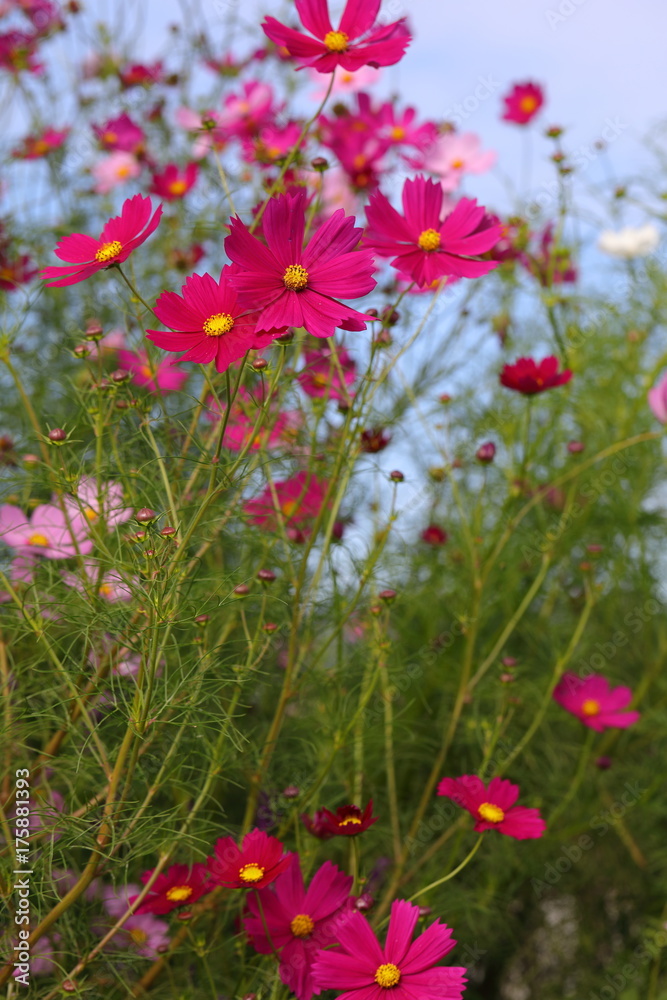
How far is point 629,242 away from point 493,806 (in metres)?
1.06

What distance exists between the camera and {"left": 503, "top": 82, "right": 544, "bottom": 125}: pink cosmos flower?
1.47 meters

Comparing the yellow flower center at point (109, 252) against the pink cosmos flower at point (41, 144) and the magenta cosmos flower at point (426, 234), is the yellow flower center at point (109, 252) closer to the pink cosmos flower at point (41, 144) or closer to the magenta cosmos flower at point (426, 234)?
the magenta cosmos flower at point (426, 234)

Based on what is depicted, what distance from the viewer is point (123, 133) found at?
4.84 feet

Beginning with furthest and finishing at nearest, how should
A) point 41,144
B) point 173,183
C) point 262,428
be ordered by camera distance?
point 41,144 → point 173,183 → point 262,428

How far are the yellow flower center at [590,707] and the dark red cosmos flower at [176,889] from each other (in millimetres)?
461

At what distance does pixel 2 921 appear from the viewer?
2.42 ft

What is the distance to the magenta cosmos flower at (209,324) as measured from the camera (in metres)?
0.51

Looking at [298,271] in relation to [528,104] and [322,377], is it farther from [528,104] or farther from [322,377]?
[528,104]

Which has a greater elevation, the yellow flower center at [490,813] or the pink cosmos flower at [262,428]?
the pink cosmos flower at [262,428]

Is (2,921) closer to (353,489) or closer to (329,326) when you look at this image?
(329,326)

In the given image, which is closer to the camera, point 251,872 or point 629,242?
point 251,872

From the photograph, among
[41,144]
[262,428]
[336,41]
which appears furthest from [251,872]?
→ [41,144]

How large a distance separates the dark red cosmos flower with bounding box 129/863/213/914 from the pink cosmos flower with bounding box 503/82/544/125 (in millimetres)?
1252

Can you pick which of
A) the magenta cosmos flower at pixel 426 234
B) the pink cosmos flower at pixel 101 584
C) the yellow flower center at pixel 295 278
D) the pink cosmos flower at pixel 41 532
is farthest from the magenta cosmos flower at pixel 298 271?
the pink cosmos flower at pixel 41 532
